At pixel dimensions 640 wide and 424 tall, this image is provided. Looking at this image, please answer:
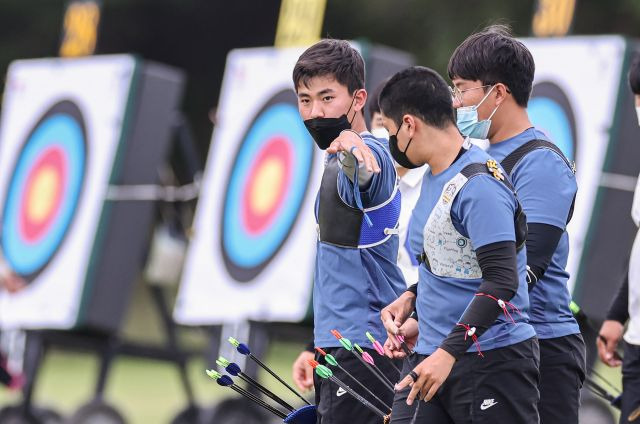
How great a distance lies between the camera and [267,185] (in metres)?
8.94

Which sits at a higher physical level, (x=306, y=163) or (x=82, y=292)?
(x=306, y=163)

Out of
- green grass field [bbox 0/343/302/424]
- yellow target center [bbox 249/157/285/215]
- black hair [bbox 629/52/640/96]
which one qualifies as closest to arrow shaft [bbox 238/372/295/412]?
black hair [bbox 629/52/640/96]

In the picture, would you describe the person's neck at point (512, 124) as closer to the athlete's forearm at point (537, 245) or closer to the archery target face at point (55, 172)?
the athlete's forearm at point (537, 245)

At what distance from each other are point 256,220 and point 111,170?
3.37ft

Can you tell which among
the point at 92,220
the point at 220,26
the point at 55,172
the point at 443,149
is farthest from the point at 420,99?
the point at 220,26

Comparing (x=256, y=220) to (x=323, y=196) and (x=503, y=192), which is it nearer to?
(x=323, y=196)

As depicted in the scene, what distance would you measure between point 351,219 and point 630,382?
110 centimetres

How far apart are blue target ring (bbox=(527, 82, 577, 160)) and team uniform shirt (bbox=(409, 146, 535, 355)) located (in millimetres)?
3907

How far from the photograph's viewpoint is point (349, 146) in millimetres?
4004

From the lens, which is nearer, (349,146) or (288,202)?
(349,146)

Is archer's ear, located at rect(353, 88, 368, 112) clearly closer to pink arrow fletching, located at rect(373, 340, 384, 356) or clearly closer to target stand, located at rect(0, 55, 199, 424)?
pink arrow fletching, located at rect(373, 340, 384, 356)

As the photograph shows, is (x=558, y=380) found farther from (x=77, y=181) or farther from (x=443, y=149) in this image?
(x=77, y=181)

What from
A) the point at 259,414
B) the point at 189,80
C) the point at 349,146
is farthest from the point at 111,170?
the point at 189,80

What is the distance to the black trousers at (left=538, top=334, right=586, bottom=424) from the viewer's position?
14.0 ft
